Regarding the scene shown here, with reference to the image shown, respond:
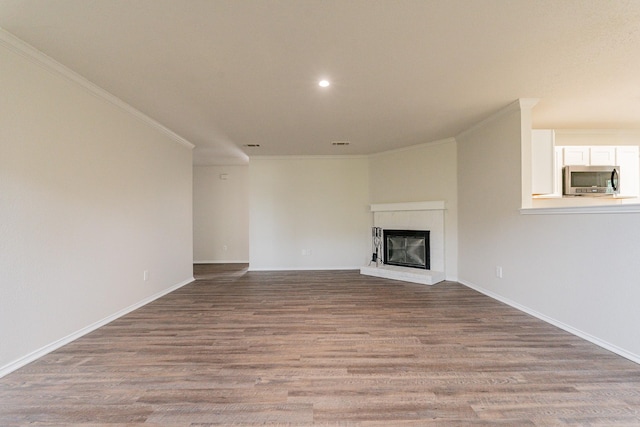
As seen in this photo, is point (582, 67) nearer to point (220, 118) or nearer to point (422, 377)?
point (422, 377)

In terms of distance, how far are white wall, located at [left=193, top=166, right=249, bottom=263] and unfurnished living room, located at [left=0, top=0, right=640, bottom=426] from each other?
2.34 metres

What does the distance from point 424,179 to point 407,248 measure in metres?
1.33

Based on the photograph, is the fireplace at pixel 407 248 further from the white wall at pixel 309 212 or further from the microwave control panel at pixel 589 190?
the microwave control panel at pixel 589 190

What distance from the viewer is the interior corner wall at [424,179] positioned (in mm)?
4645

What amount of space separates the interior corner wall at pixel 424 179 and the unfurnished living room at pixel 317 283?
24 cm

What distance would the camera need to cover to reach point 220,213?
22.4 ft

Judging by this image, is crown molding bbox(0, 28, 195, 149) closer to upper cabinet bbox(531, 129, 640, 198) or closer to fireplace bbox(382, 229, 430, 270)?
fireplace bbox(382, 229, 430, 270)

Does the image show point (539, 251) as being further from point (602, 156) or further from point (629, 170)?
point (629, 170)

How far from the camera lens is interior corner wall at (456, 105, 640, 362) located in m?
2.13

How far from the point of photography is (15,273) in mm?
1979

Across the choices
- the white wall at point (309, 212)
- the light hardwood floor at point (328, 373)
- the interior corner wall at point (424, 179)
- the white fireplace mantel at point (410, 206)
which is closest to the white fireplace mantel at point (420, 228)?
the white fireplace mantel at point (410, 206)

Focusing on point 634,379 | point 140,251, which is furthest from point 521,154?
point 140,251

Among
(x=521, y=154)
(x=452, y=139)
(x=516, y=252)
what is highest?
(x=452, y=139)

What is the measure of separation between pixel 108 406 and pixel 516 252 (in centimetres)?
404
